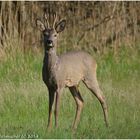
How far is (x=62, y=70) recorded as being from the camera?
9.59m

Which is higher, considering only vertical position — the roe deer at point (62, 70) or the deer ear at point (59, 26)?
the deer ear at point (59, 26)

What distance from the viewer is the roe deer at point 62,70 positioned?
9.28m

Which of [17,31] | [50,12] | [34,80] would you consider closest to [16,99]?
[34,80]

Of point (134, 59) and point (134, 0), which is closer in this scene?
point (134, 59)

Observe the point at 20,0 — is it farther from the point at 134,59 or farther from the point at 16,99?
the point at 16,99

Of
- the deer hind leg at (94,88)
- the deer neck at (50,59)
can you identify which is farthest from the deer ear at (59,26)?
the deer hind leg at (94,88)

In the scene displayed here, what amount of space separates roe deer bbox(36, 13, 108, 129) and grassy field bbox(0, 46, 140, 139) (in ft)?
→ 1.19

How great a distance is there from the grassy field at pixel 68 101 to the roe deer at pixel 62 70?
0.36 meters

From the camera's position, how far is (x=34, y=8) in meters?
15.4

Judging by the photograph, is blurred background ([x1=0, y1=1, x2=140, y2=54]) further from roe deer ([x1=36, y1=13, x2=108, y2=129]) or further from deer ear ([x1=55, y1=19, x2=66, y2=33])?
deer ear ([x1=55, y1=19, x2=66, y2=33])

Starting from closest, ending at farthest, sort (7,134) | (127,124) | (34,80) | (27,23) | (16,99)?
(7,134) → (127,124) → (16,99) → (34,80) → (27,23)

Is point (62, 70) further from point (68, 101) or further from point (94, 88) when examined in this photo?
point (68, 101)

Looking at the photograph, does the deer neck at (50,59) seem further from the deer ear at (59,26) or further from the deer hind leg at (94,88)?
the deer hind leg at (94,88)

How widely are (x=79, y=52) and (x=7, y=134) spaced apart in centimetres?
213
